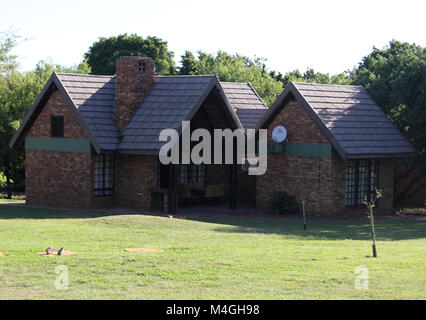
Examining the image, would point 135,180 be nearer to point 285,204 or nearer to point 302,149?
point 285,204

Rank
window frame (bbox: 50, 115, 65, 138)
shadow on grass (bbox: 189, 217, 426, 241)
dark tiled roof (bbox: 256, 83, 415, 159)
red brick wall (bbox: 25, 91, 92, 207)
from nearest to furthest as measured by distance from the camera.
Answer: shadow on grass (bbox: 189, 217, 426, 241) → dark tiled roof (bbox: 256, 83, 415, 159) → red brick wall (bbox: 25, 91, 92, 207) → window frame (bbox: 50, 115, 65, 138)

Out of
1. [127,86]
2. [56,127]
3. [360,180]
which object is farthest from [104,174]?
[360,180]

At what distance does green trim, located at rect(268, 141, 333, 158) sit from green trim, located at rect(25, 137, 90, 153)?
7.33 meters

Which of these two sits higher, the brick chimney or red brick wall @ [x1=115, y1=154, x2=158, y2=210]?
the brick chimney

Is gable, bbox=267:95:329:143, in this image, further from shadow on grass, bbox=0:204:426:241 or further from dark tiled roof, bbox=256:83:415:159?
shadow on grass, bbox=0:204:426:241

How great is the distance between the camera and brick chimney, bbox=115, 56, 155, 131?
93.6 ft

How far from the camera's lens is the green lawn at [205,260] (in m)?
12.3

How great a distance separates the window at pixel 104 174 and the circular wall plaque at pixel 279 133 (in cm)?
659

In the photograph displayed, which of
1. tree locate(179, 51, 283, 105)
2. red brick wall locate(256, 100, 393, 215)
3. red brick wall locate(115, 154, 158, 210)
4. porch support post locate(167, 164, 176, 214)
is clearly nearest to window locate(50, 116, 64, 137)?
red brick wall locate(115, 154, 158, 210)

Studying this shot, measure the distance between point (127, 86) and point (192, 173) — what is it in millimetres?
4714

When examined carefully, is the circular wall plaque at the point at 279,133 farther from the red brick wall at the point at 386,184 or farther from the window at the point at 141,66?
the window at the point at 141,66

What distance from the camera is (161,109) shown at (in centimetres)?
2817
